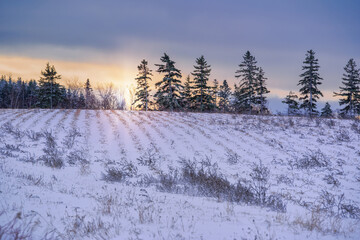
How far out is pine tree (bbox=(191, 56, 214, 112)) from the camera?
36344mm

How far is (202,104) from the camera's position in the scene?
120 ft

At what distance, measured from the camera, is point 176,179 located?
7.62 m

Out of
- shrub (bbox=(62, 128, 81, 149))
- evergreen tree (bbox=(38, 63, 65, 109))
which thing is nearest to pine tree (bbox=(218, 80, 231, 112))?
evergreen tree (bbox=(38, 63, 65, 109))

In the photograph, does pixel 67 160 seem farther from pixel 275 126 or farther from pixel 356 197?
pixel 275 126

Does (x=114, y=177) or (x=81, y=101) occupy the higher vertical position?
(x=81, y=101)


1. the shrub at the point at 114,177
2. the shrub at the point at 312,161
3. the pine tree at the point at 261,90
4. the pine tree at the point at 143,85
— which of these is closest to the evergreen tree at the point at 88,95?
the pine tree at the point at 143,85

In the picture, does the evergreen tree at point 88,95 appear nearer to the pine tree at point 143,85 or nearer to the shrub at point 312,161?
the pine tree at point 143,85

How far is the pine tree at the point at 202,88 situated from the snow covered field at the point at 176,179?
17363mm

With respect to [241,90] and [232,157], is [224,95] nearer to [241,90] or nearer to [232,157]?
[241,90]

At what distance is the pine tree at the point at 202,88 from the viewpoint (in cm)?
3634

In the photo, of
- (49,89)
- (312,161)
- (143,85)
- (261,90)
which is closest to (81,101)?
(49,89)

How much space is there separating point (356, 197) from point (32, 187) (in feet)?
27.8

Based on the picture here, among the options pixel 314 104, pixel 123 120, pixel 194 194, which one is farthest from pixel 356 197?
pixel 314 104

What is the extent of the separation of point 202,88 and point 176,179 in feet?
99.4
